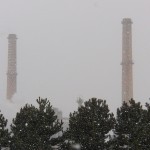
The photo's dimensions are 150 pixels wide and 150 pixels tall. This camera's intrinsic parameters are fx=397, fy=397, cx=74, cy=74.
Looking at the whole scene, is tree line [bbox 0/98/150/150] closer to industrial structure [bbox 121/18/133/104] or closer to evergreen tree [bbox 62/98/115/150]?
evergreen tree [bbox 62/98/115/150]

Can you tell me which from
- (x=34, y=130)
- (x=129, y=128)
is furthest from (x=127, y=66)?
(x=34, y=130)

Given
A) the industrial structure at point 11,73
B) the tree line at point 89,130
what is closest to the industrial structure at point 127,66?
the industrial structure at point 11,73

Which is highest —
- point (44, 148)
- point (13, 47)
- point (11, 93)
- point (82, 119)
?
point (13, 47)

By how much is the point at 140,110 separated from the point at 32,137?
7466mm

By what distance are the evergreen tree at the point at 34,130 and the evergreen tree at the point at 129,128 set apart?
3896 mm

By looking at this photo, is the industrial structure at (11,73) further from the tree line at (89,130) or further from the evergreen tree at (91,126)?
the evergreen tree at (91,126)

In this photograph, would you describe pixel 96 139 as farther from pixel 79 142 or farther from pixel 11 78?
pixel 11 78

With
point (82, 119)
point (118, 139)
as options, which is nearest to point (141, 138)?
point (118, 139)

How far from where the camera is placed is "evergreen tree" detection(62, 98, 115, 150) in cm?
2555

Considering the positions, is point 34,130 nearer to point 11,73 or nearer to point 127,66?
point 127,66

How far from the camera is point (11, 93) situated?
298ft

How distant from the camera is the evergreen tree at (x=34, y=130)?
26.0m

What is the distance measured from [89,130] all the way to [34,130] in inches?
145

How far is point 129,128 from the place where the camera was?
2617 cm
